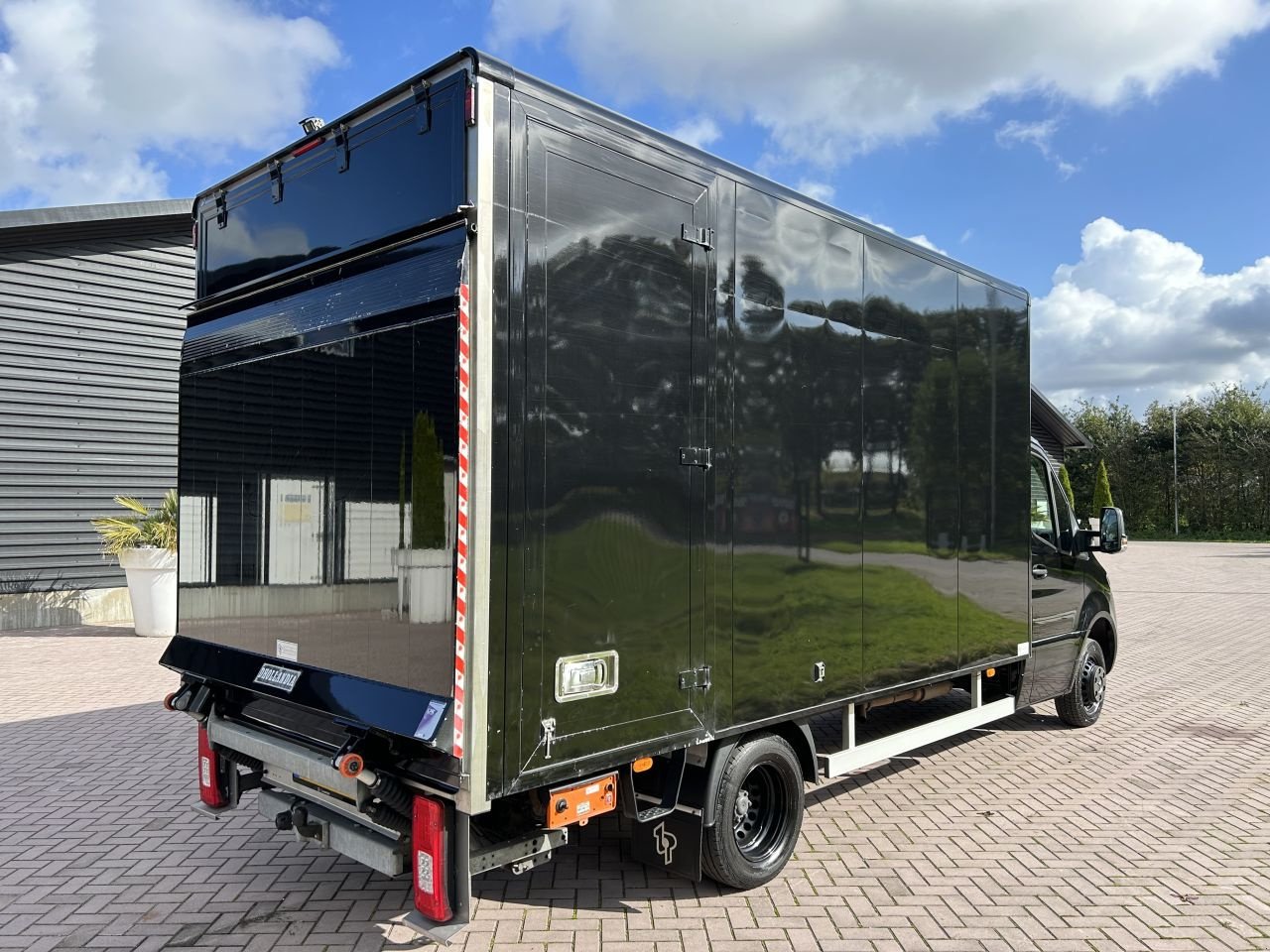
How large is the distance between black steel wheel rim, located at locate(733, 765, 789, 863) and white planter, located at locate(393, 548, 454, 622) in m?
1.85

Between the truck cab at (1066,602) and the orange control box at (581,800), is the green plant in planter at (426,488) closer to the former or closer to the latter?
the orange control box at (581,800)

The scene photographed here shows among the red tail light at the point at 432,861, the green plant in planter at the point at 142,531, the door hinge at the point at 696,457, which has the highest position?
the door hinge at the point at 696,457

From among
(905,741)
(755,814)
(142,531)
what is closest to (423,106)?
(755,814)

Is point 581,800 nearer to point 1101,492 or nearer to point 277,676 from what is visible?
point 277,676

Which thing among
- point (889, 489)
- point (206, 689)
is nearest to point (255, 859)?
point (206, 689)

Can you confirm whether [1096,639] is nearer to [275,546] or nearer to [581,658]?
[581,658]

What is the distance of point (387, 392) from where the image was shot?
124 inches

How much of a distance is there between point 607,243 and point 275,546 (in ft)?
5.96

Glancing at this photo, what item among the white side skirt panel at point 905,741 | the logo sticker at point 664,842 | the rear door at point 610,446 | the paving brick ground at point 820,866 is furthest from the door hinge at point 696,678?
the white side skirt panel at point 905,741

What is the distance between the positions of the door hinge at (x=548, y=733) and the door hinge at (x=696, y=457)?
1096 millimetres

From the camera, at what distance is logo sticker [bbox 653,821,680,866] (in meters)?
3.81

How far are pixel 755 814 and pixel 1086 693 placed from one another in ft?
13.5

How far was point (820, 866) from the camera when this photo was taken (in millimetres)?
4328

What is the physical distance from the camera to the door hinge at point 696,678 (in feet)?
11.6
